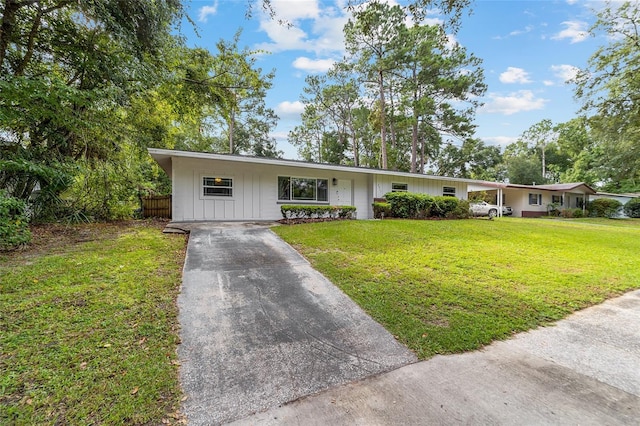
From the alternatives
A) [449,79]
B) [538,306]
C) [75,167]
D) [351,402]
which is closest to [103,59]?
[75,167]

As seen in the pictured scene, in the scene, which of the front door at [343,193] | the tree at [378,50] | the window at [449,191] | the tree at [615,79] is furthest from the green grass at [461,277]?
the tree at [378,50]

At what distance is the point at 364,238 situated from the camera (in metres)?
7.38

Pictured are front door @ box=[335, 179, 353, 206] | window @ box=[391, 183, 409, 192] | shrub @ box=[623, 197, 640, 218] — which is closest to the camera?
front door @ box=[335, 179, 353, 206]

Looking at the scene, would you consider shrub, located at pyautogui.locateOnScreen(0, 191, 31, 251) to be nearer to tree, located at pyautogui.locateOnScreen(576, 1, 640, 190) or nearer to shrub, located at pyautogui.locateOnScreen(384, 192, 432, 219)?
shrub, located at pyautogui.locateOnScreen(384, 192, 432, 219)

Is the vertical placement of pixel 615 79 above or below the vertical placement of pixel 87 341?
above

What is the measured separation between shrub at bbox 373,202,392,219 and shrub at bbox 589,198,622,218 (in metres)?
22.4

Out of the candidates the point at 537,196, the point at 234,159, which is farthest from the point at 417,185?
the point at 537,196

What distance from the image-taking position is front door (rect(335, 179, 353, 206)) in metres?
13.1

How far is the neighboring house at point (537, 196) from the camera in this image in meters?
22.6

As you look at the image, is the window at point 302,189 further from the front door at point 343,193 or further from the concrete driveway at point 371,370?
the concrete driveway at point 371,370

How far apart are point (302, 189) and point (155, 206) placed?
21.9ft

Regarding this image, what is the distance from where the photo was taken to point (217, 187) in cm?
1035

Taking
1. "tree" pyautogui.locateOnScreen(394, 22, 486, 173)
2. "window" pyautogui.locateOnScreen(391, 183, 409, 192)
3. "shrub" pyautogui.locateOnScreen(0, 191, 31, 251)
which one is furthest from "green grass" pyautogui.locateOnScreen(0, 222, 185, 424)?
"tree" pyautogui.locateOnScreen(394, 22, 486, 173)

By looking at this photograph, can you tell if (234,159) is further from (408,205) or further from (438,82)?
(438,82)
